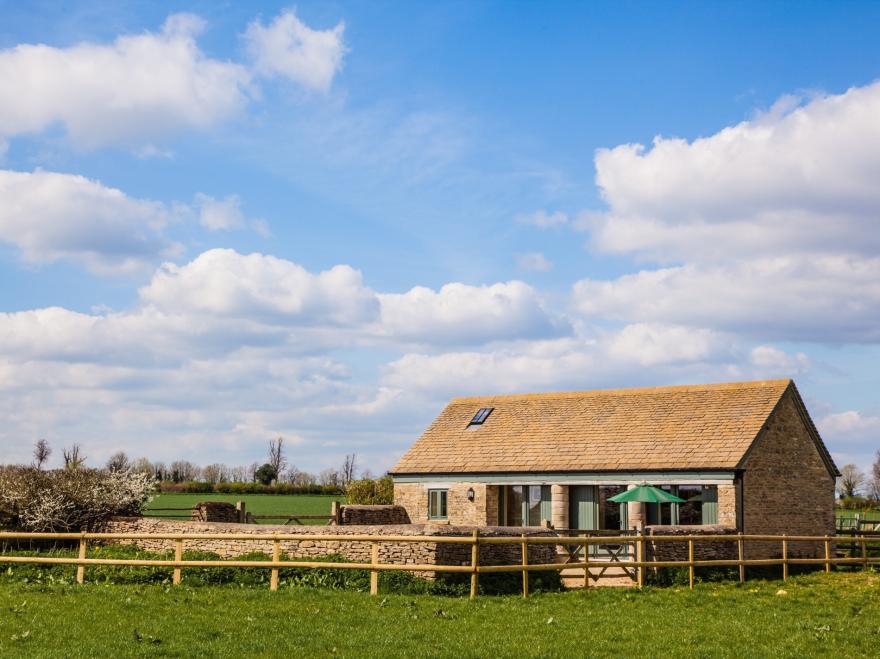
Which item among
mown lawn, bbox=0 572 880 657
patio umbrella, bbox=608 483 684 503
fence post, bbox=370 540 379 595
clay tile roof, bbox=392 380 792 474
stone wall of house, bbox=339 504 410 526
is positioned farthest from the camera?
stone wall of house, bbox=339 504 410 526

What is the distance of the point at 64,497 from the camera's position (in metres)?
33.2

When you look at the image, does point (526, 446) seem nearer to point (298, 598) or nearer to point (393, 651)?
point (298, 598)

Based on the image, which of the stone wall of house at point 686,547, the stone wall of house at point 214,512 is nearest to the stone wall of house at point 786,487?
the stone wall of house at point 686,547

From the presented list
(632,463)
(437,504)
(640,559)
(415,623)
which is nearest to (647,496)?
(632,463)

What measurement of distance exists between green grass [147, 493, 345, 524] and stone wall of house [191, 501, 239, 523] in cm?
1779

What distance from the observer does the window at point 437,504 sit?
39.0 m

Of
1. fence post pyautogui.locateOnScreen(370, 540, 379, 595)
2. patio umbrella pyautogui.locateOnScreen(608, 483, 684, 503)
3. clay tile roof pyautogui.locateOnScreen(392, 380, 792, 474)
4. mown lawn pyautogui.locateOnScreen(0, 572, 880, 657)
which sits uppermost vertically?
clay tile roof pyautogui.locateOnScreen(392, 380, 792, 474)

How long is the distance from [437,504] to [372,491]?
28.8 feet

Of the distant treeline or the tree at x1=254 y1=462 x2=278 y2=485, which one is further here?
the tree at x1=254 y1=462 x2=278 y2=485

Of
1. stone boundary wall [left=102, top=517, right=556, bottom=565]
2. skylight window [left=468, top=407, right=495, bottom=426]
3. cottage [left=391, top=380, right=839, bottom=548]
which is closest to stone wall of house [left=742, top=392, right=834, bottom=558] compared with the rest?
cottage [left=391, top=380, right=839, bottom=548]

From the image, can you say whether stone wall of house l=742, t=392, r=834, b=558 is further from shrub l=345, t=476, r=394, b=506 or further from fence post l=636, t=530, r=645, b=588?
shrub l=345, t=476, r=394, b=506

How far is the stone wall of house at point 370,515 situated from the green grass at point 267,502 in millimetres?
18722

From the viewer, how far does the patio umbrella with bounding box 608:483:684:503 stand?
3105 centimetres

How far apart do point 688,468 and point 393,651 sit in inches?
784
